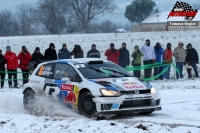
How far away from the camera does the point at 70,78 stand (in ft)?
46.0

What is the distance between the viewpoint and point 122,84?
1324 cm

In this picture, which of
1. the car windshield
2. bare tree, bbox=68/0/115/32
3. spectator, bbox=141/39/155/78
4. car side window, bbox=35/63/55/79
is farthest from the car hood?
bare tree, bbox=68/0/115/32

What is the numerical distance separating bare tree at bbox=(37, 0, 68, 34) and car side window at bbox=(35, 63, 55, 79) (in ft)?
232

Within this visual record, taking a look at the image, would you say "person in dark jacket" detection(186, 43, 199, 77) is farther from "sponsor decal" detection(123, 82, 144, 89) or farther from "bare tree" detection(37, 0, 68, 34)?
"bare tree" detection(37, 0, 68, 34)

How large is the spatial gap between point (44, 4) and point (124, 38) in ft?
156

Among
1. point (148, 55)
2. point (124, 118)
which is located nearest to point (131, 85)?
point (124, 118)

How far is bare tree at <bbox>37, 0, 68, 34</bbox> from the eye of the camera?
292 feet

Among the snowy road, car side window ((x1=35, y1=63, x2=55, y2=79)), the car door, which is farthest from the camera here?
car side window ((x1=35, y1=63, x2=55, y2=79))

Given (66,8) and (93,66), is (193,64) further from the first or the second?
(66,8)

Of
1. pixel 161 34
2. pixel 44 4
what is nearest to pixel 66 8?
pixel 44 4

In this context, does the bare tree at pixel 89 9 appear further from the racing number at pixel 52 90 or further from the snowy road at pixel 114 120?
the racing number at pixel 52 90

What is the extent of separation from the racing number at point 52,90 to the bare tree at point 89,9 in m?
81.3

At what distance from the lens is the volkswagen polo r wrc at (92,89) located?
12.9 meters

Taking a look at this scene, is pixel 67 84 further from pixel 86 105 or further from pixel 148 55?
pixel 148 55
